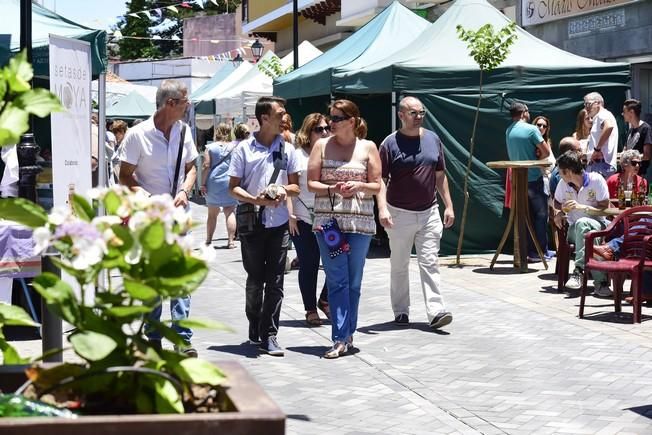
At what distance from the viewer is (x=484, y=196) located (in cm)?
1516

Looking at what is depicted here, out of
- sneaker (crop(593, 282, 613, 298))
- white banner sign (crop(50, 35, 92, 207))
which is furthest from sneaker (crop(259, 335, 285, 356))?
sneaker (crop(593, 282, 613, 298))

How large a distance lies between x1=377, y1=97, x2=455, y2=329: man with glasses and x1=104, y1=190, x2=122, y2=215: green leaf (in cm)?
651

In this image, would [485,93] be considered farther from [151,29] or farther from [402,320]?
[151,29]

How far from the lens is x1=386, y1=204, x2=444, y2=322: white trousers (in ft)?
30.5

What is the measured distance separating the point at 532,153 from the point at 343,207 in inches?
251

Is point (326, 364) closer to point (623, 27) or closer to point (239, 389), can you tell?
point (239, 389)

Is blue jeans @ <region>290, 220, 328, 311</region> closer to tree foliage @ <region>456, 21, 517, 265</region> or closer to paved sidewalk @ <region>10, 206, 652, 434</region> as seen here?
paved sidewalk @ <region>10, 206, 652, 434</region>

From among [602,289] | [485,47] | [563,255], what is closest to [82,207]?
[602,289]

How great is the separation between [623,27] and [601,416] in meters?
14.8

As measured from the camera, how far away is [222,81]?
29.5 m

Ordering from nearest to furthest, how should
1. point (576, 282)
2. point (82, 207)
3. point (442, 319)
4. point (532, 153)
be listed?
1. point (82, 207)
2. point (442, 319)
3. point (576, 282)
4. point (532, 153)

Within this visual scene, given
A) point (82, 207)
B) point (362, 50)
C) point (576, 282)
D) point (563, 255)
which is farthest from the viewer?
point (362, 50)

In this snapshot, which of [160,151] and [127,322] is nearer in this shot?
[127,322]

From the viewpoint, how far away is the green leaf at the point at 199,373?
2.60 metres
